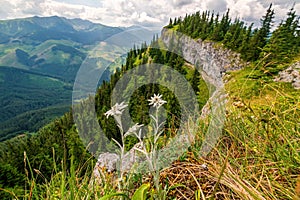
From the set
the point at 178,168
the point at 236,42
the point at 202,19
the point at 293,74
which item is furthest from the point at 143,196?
the point at 202,19

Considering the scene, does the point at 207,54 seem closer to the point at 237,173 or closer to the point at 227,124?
the point at 227,124

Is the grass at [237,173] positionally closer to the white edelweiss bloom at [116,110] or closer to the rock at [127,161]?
the rock at [127,161]

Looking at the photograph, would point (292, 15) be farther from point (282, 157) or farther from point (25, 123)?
point (25, 123)

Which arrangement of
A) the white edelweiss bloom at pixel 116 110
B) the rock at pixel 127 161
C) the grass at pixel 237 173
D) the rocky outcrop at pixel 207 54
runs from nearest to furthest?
the grass at pixel 237 173 → the white edelweiss bloom at pixel 116 110 → the rock at pixel 127 161 → the rocky outcrop at pixel 207 54

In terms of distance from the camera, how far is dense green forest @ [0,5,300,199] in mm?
1786

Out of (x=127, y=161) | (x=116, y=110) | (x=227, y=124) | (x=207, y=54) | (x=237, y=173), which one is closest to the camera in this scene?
(x=116, y=110)

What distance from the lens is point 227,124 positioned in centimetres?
251

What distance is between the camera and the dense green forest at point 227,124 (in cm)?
179

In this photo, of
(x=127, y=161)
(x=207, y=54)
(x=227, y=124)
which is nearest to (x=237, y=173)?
(x=227, y=124)

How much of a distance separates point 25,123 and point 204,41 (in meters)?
162

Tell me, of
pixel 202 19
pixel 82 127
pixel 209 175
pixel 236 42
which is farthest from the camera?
pixel 82 127

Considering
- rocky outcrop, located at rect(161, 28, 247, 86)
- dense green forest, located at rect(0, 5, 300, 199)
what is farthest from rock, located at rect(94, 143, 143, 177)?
rocky outcrop, located at rect(161, 28, 247, 86)

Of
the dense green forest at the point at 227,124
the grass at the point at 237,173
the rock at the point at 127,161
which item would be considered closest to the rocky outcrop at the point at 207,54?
the dense green forest at the point at 227,124

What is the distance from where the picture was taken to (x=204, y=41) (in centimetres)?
6347
